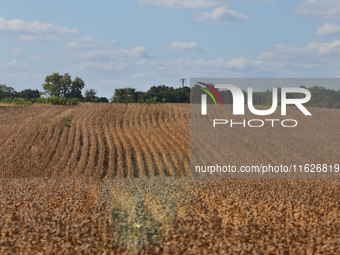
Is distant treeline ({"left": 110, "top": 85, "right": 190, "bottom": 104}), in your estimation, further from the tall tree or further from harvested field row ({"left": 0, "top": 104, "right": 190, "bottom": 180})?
harvested field row ({"left": 0, "top": 104, "right": 190, "bottom": 180})

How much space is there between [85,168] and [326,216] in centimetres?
1109

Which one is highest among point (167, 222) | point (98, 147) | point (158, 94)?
point (158, 94)

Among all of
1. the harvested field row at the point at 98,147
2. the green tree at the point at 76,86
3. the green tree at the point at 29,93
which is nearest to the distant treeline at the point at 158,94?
the green tree at the point at 76,86

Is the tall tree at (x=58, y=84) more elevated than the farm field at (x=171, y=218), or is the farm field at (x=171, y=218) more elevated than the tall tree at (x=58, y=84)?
the tall tree at (x=58, y=84)

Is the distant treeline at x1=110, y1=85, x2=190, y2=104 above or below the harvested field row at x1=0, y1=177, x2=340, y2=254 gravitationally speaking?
above

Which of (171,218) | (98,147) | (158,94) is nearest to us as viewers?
(171,218)

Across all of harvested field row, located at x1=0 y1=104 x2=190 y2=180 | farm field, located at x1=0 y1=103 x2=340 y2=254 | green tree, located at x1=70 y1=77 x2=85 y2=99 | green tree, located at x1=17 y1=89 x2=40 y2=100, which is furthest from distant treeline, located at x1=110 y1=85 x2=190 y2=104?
farm field, located at x1=0 y1=103 x2=340 y2=254

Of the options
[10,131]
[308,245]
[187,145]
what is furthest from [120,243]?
[10,131]

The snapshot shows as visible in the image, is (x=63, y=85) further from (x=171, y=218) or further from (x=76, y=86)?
(x=171, y=218)

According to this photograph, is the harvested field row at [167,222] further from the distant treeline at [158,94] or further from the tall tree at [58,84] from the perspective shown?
the tall tree at [58,84]

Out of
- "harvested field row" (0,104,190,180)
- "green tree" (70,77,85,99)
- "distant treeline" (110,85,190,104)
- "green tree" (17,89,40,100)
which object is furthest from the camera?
"green tree" (17,89,40,100)

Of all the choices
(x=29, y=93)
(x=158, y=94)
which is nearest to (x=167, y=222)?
(x=158, y=94)

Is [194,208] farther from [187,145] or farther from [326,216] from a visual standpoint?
[187,145]

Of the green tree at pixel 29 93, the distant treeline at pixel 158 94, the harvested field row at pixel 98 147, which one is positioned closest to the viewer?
the harvested field row at pixel 98 147
